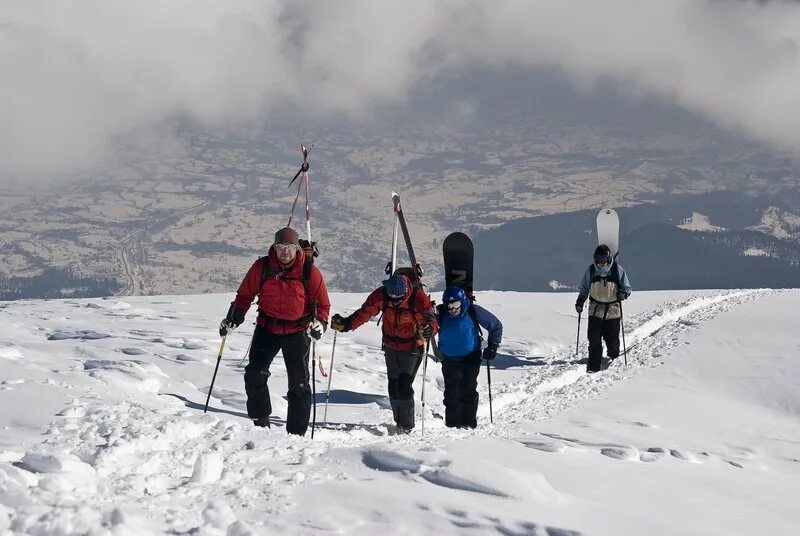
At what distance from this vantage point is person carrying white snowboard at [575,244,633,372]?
50.4 feet

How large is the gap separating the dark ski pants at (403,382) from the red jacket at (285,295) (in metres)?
1.50

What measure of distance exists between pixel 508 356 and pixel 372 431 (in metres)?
9.06

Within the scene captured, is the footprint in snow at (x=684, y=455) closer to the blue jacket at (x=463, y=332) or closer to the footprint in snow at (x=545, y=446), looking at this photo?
the footprint in snow at (x=545, y=446)

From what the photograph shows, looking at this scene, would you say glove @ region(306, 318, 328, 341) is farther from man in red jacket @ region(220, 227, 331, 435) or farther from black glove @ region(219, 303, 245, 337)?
black glove @ region(219, 303, 245, 337)

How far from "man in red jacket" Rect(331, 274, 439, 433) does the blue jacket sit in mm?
412

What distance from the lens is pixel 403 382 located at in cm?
966

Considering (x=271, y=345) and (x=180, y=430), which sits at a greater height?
(x=271, y=345)

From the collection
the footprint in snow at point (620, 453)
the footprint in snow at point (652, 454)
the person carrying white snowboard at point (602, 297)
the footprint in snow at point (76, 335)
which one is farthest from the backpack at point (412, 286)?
the footprint in snow at point (76, 335)

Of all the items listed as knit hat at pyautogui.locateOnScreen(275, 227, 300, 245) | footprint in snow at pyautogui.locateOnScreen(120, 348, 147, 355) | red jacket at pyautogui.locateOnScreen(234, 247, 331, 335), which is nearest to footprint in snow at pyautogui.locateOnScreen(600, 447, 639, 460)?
red jacket at pyautogui.locateOnScreen(234, 247, 331, 335)

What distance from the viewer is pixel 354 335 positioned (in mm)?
A: 18828

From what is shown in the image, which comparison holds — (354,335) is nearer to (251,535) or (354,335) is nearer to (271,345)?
(271,345)

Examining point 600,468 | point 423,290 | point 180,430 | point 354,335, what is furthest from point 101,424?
point 354,335

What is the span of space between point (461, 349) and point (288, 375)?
259 cm

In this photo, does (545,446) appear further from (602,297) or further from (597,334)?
(602,297)
